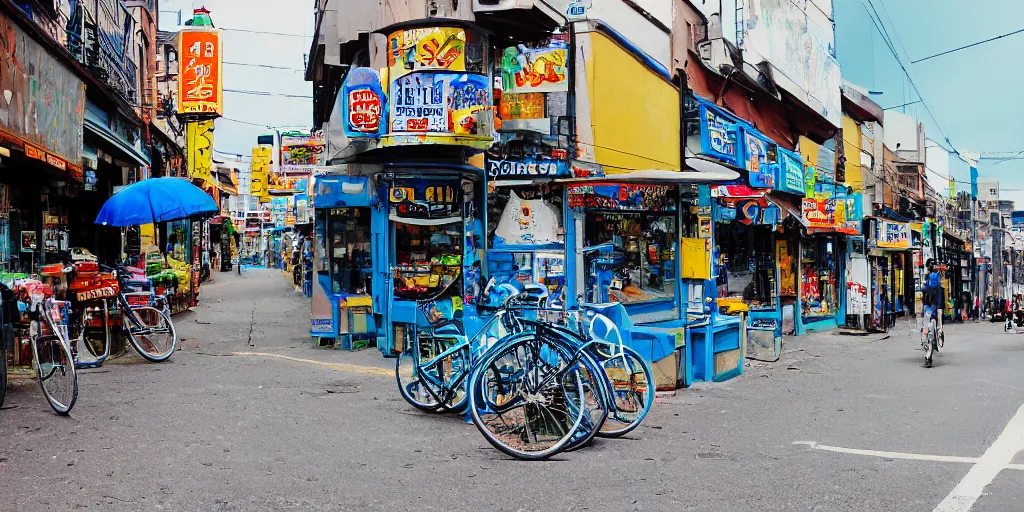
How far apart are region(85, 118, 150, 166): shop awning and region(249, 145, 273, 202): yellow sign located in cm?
1464

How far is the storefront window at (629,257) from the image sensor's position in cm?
1438

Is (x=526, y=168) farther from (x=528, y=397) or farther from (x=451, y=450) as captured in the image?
(x=451, y=450)

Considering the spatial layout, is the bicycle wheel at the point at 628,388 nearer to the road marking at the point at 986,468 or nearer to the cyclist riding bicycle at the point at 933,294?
the road marking at the point at 986,468

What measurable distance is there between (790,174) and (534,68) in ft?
33.4

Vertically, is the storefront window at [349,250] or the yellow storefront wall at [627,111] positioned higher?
the yellow storefront wall at [627,111]

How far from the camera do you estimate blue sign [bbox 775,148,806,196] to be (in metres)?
21.4

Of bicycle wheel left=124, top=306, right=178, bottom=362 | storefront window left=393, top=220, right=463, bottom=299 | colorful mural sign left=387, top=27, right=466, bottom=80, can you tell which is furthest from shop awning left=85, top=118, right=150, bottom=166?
colorful mural sign left=387, top=27, right=466, bottom=80

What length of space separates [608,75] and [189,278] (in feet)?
40.3

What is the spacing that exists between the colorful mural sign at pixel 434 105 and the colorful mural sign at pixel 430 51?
150 mm

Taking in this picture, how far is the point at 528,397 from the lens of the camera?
7.00 meters

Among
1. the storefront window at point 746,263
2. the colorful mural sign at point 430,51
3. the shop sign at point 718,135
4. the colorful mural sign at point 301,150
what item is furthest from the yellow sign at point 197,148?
the colorful mural sign at point 430,51

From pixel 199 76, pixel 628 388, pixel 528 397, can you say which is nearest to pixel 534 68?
pixel 628 388


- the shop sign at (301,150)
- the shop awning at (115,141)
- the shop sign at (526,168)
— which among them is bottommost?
the shop sign at (526,168)

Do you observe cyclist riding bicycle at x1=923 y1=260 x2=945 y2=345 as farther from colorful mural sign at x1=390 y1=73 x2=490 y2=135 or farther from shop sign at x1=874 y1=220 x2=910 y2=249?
shop sign at x1=874 y1=220 x2=910 y2=249
